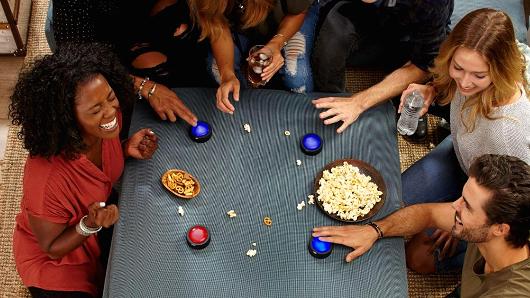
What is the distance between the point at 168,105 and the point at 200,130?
0.15m

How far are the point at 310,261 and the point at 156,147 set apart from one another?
629mm

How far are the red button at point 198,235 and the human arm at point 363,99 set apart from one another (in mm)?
561

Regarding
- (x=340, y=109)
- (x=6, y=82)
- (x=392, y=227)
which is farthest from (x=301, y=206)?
(x=6, y=82)

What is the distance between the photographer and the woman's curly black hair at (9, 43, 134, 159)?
1.69 metres

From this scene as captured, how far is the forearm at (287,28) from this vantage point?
7.79ft

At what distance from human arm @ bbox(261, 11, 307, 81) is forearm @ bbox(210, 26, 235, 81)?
144 millimetres

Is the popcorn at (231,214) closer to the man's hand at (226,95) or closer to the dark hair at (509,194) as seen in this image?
the man's hand at (226,95)

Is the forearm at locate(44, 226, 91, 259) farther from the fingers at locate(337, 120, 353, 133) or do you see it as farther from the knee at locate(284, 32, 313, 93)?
the knee at locate(284, 32, 313, 93)

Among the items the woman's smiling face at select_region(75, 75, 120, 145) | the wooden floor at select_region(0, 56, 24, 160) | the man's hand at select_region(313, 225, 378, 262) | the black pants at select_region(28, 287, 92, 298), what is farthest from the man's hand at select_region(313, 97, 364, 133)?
the wooden floor at select_region(0, 56, 24, 160)

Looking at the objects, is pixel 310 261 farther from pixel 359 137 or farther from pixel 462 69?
pixel 462 69

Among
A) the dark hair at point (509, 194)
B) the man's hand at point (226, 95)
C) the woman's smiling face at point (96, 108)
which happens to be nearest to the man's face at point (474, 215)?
the dark hair at point (509, 194)

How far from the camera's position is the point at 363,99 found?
2.17 m

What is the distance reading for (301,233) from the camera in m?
1.89

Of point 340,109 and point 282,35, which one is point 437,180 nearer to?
point 340,109
